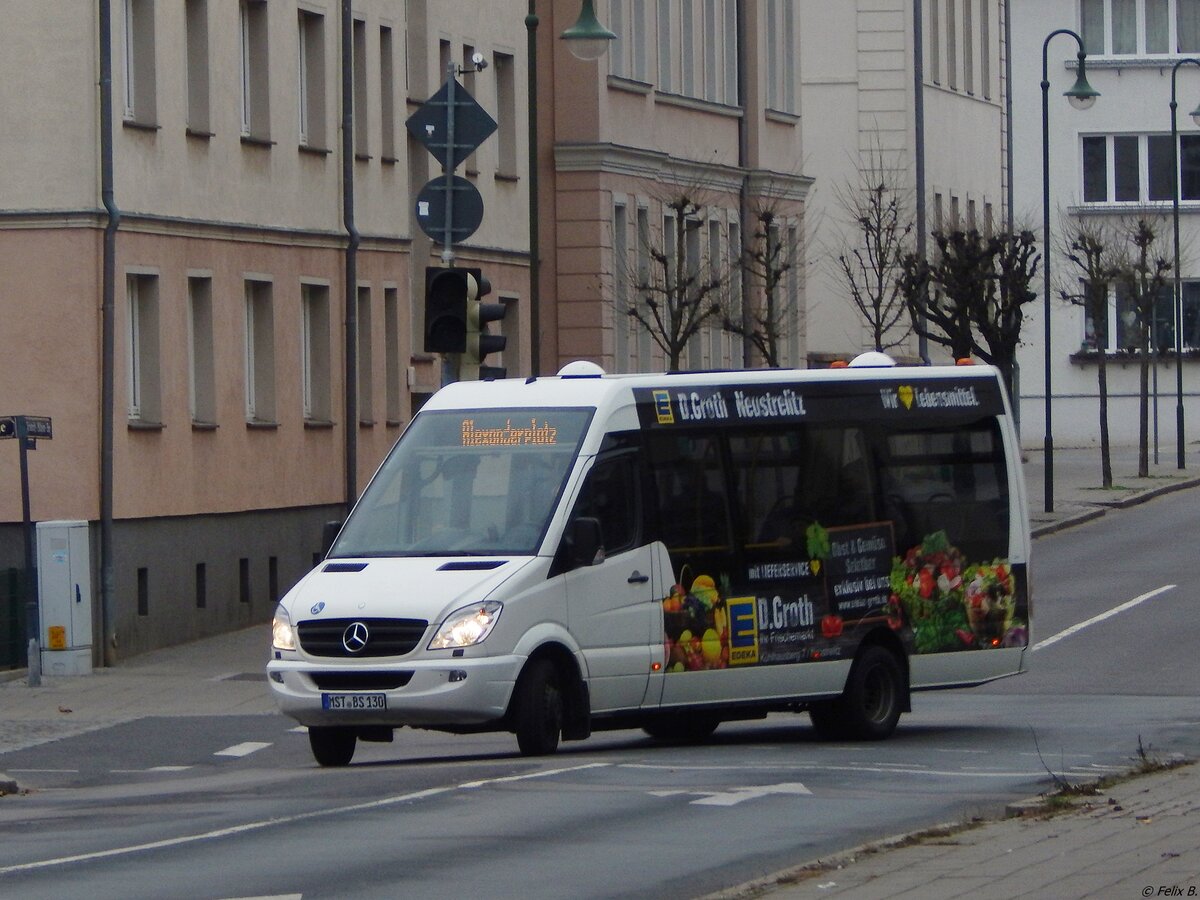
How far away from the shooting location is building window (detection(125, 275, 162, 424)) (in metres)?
31.0

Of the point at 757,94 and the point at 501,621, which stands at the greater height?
the point at 757,94

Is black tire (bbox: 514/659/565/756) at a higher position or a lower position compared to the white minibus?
lower

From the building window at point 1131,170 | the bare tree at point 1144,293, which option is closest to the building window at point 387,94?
the bare tree at point 1144,293

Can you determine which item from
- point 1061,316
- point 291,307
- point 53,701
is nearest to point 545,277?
point 291,307

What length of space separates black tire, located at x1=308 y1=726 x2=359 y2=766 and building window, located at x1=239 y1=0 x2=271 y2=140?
1727 centimetres

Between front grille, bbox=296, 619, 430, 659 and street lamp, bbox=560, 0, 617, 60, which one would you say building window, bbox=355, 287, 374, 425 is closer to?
street lamp, bbox=560, 0, 617, 60

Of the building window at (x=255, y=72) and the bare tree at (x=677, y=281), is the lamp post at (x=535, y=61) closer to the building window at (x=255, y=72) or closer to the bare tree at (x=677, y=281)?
the building window at (x=255, y=72)

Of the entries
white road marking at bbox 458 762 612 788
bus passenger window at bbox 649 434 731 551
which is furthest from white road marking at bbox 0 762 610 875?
bus passenger window at bbox 649 434 731 551

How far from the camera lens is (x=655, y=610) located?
17453 mm

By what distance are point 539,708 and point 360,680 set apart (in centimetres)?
115

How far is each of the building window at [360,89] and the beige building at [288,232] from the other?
0.04 m

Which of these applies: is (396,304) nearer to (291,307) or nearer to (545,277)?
(291,307)

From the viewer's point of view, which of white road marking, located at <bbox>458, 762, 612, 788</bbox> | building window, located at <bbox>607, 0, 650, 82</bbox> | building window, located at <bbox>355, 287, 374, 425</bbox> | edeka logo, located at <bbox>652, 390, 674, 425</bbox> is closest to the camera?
white road marking, located at <bbox>458, 762, 612, 788</bbox>

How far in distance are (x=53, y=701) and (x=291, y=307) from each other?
1040 cm
